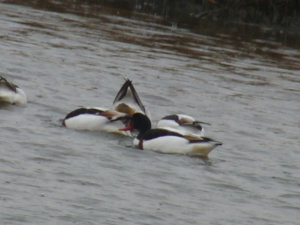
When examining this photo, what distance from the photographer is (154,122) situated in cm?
1279

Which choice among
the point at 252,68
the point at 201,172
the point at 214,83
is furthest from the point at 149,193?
the point at 252,68

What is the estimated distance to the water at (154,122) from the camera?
7770mm

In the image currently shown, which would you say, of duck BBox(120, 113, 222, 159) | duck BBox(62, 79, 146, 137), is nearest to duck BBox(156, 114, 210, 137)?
duck BBox(62, 79, 146, 137)

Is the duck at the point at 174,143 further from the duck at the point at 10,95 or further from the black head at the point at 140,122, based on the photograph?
the duck at the point at 10,95

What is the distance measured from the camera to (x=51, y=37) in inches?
799

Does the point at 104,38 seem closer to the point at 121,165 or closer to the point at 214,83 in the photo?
the point at 214,83

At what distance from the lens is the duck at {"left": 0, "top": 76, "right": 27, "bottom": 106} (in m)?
11.8

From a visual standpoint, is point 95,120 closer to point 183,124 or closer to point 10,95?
point 183,124

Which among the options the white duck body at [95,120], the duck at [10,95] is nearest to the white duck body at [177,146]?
the white duck body at [95,120]

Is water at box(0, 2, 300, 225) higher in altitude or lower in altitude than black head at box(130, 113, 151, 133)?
lower

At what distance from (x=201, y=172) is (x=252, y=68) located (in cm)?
1043

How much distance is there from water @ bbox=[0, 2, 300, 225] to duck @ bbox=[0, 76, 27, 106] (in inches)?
5.7

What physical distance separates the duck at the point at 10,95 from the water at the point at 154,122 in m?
0.14

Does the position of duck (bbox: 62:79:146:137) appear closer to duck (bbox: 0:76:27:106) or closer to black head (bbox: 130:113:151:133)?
black head (bbox: 130:113:151:133)
